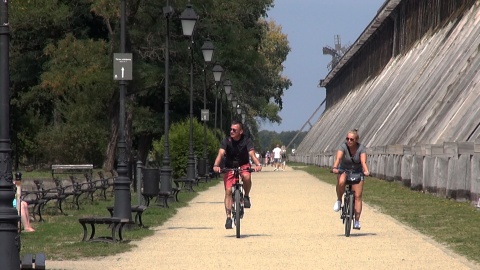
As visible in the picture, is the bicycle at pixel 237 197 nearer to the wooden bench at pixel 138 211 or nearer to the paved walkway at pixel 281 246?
the paved walkway at pixel 281 246

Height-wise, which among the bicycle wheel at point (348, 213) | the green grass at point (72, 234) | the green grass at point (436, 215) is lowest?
the green grass at point (72, 234)

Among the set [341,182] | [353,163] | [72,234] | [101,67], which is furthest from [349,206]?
[101,67]

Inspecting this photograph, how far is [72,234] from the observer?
2056 centimetres

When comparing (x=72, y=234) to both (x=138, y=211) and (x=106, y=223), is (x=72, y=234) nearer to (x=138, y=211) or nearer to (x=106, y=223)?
(x=138, y=211)

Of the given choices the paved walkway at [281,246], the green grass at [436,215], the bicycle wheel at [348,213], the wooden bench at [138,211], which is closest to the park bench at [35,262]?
the paved walkway at [281,246]

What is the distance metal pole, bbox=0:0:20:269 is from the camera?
11.1 metres

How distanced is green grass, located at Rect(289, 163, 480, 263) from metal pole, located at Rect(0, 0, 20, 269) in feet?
21.2

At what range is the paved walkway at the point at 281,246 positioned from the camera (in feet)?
50.2

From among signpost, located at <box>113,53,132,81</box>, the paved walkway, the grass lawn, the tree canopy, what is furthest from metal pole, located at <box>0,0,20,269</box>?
the tree canopy

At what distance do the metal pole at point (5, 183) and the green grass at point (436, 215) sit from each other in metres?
6.47

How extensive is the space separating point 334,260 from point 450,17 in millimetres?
40982

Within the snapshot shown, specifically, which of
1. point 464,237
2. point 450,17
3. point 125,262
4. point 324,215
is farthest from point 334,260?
point 450,17

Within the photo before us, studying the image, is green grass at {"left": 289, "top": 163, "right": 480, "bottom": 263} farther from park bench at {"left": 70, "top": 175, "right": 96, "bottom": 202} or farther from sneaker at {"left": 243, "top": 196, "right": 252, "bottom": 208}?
park bench at {"left": 70, "top": 175, "right": 96, "bottom": 202}

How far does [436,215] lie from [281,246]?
25.8 feet
